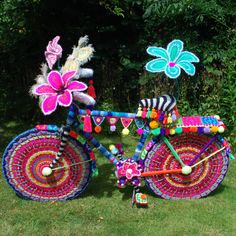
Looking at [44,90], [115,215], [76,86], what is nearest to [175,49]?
[76,86]

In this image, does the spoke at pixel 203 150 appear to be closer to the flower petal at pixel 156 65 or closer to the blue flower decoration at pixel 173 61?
the blue flower decoration at pixel 173 61

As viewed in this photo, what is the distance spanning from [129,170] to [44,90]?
3.74ft

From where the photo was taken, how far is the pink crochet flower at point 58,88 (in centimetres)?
316

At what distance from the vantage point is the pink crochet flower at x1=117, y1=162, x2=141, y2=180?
366cm

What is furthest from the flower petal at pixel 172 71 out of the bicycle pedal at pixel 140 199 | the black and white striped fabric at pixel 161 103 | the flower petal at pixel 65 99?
the bicycle pedal at pixel 140 199

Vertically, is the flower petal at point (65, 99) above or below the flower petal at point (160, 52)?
below

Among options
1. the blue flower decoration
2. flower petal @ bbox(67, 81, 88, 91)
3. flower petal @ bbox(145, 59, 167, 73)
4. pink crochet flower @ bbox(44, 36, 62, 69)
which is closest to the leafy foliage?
pink crochet flower @ bbox(44, 36, 62, 69)

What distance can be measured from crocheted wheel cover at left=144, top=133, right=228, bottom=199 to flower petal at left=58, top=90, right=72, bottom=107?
1.00 m

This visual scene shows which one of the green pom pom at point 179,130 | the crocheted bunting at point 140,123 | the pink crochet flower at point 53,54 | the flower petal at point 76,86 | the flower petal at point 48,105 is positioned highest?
the pink crochet flower at point 53,54

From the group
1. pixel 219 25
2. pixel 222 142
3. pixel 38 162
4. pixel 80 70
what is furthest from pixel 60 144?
pixel 219 25

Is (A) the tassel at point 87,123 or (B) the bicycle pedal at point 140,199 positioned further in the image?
(B) the bicycle pedal at point 140,199

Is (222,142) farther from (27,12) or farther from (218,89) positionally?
(27,12)

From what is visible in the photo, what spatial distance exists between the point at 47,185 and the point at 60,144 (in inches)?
18.3

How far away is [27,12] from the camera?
17.6 feet
